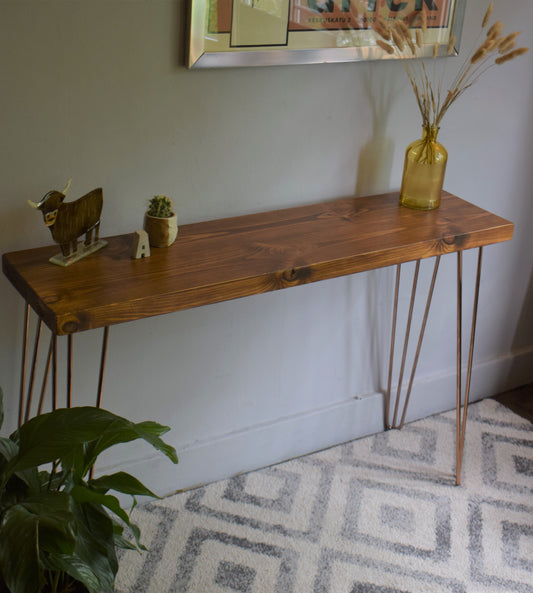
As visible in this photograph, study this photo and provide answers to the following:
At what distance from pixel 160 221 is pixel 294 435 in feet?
3.30

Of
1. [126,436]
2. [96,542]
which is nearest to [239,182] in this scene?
[126,436]

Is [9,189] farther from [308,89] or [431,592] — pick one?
[431,592]

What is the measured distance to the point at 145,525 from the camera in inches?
83.7

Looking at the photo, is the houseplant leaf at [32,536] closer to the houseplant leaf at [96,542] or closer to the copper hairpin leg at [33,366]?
the houseplant leaf at [96,542]

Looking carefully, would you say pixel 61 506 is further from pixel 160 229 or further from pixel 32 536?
pixel 160 229

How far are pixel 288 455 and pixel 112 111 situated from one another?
1270 mm

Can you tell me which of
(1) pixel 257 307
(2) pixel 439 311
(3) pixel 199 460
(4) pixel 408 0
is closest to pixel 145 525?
(3) pixel 199 460

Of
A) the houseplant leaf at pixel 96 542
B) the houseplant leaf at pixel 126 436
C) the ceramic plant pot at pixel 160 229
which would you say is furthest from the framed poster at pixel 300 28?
the houseplant leaf at pixel 96 542

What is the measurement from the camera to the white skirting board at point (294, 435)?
222cm

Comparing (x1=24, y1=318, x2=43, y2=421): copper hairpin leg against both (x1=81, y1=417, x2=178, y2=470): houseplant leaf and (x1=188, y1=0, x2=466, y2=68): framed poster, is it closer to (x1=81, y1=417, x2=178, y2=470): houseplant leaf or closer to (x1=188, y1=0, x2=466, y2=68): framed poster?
(x1=81, y1=417, x2=178, y2=470): houseplant leaf

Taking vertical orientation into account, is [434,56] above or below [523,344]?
above

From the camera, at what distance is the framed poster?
5.69ft

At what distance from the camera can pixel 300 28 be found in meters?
1.86

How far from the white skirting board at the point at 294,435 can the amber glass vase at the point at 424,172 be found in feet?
2.51
